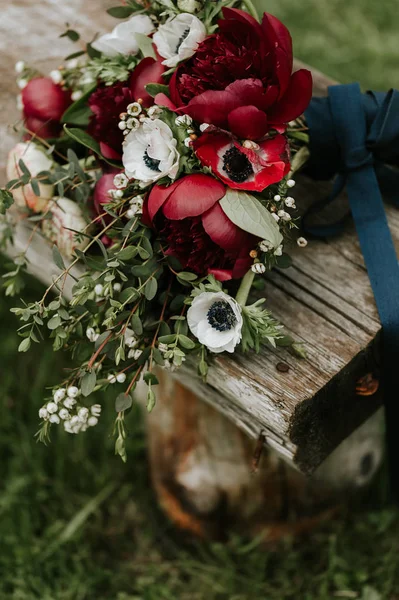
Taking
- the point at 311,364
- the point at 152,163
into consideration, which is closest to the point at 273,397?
the point at 311,364

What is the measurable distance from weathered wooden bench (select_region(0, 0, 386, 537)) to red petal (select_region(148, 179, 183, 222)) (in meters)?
0.31

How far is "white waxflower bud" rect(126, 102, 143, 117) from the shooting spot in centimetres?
117

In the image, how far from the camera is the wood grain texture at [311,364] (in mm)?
1223

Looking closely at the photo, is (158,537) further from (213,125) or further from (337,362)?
(213,125)

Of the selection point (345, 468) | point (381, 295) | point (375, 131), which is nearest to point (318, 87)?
point (375, 131)

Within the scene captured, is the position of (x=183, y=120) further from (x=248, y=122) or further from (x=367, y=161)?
(x=367, y=161)

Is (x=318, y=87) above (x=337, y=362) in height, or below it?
above

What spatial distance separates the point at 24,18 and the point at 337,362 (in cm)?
136

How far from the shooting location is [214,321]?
116 cm

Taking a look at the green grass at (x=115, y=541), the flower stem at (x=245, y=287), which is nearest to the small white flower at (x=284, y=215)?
the flower stem at (x=245, y=287)

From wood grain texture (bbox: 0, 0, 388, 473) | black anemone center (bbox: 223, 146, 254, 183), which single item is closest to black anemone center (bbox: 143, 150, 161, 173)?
black anemone center (bbox: 223, 146, 254, 183)

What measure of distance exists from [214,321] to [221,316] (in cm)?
2

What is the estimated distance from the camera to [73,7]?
6.46 feet

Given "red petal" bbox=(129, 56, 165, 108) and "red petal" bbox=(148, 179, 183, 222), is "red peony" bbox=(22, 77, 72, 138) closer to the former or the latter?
"red petal" bbox=(129, 56, 165, 108)
